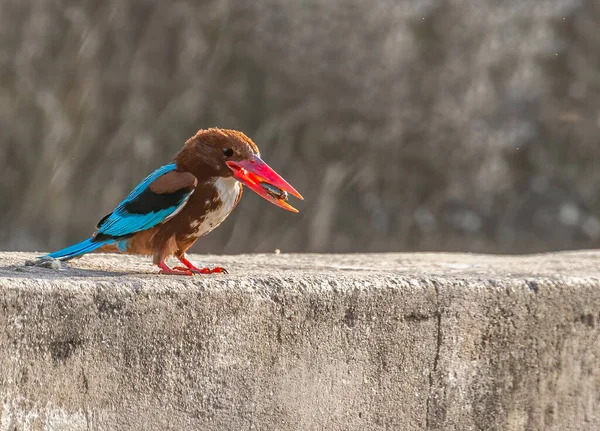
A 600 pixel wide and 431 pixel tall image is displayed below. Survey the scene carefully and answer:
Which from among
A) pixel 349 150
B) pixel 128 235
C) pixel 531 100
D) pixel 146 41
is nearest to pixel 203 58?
pixel 146 41

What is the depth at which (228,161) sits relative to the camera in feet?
7.14

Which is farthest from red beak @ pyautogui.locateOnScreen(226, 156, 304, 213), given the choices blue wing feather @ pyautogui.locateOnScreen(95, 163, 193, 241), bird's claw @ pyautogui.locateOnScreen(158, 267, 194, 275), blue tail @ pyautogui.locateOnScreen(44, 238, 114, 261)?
blue tail @ pyautogui.locateOnScreen(44, 238, 114, 261)

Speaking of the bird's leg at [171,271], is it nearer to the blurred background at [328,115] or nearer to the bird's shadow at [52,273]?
the bird's shadow at [52,273]

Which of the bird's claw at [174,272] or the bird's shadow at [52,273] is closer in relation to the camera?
the bird's shadow at [52,273]

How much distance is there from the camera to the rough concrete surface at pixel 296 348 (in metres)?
Result: 1.81

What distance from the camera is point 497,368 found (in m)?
2.32

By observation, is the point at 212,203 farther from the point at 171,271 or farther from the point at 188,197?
the point at 171,271

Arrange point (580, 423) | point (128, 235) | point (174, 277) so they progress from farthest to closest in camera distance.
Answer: point (580, 423)
point (128, 235)
point (174, 277)

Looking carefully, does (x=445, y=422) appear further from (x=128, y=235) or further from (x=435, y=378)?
(x=128, y=235)

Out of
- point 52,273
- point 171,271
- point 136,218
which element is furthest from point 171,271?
point 52,273

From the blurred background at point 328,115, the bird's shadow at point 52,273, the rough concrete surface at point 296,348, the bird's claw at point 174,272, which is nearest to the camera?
the rough concrete surface at point 296,348

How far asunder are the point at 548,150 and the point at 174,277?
463 centimetres

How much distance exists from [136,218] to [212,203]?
0.60 feet

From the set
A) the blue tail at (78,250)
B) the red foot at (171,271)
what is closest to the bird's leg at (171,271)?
the red foot at (171,271)
